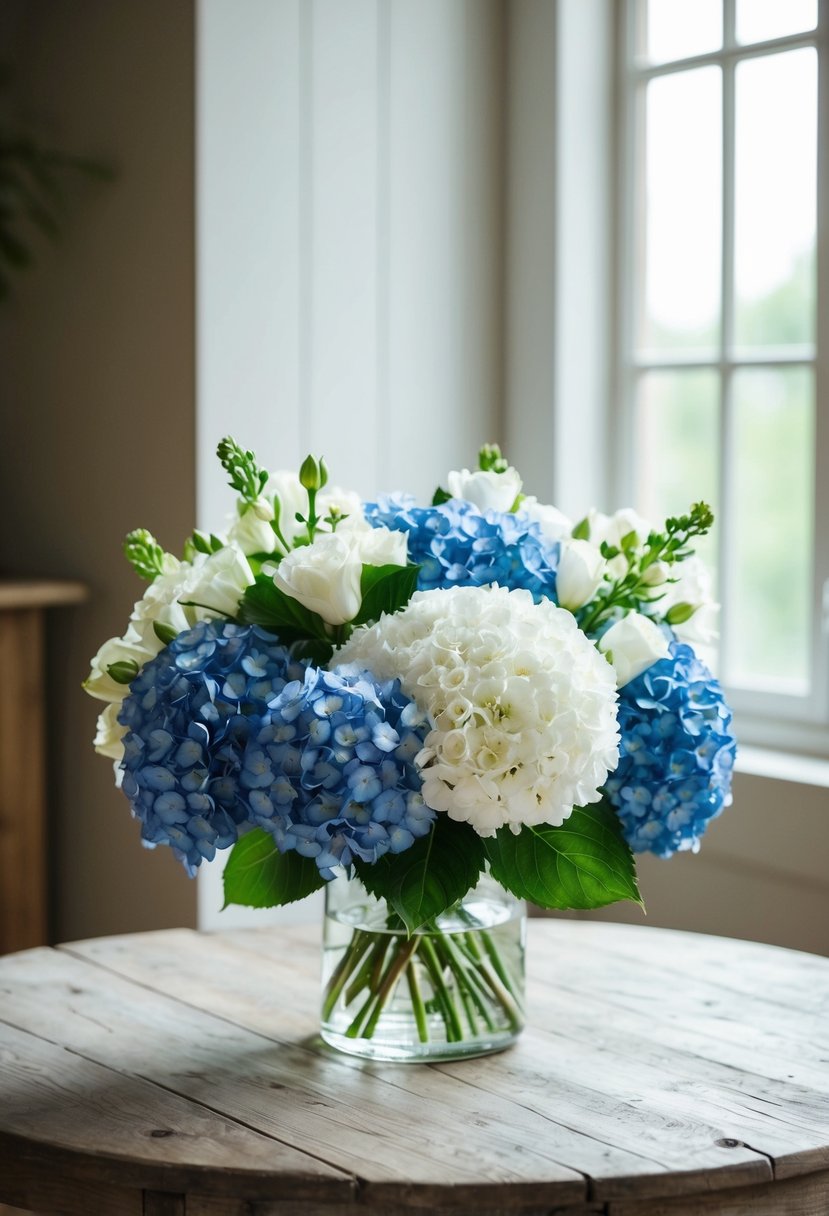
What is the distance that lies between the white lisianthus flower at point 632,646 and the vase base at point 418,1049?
36cm

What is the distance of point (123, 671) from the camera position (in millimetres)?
1221

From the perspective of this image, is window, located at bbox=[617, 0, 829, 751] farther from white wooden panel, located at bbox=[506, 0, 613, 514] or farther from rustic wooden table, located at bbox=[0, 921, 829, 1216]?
rustic wooden table, located at bbox=[0, 921, 829, 1216]

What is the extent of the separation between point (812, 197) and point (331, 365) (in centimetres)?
A: 80

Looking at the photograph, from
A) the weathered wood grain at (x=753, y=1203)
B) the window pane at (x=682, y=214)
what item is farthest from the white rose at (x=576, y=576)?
the window pane at (x=682, y=214)

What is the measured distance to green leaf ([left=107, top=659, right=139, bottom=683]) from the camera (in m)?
1.22

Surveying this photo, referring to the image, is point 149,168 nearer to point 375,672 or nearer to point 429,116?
point 429,116

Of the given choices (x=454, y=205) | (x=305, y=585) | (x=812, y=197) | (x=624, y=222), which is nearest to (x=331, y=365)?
(x=454, y=205)

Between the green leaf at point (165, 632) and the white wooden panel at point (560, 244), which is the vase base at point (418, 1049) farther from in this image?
the white wooden panel at point (560, 244)

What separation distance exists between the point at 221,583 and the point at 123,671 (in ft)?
0.36

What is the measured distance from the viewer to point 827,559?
2234 mm

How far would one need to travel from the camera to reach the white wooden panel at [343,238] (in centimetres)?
228

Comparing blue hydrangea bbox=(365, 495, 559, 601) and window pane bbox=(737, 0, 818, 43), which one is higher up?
window pane bbox=(737, 0, 818, 43)

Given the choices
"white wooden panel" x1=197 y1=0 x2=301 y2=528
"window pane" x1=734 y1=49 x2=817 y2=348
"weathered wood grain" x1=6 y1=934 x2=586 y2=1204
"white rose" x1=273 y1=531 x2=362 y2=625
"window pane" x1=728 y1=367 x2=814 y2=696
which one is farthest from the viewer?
"window pane" x1=728 y1=367 x2=814 y2=696

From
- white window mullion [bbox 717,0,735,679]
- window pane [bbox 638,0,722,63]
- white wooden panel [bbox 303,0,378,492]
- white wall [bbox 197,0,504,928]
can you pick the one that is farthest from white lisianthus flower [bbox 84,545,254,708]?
window pane [bbox 638,0,722,63]
